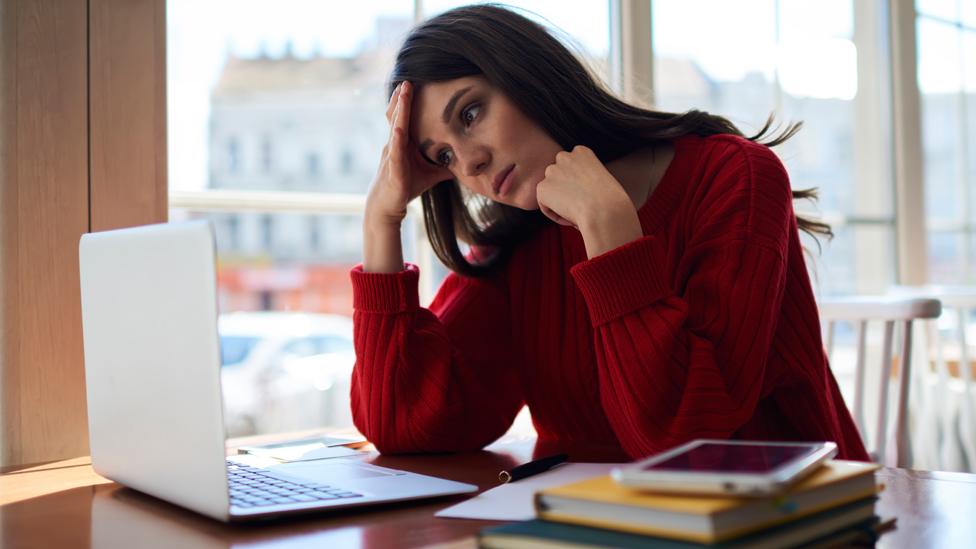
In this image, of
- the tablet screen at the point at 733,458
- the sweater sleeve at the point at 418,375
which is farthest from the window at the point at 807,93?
the tablet screen at the point at 733,458

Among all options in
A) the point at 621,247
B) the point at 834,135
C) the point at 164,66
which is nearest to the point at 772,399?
the point at 621,247

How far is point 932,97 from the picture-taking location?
3.70m

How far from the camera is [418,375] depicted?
1395mm

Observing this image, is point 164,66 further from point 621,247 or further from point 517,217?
point 621,247

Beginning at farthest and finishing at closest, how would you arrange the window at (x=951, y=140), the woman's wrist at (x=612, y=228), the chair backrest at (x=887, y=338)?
the window at (x=951, y=140), the chair backrest at (x=887, y=338), the woman's wrist at (x=612, y=228)

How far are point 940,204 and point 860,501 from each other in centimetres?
360

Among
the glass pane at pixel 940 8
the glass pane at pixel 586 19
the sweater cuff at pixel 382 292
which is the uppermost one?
the glass pane at pixel 940 8

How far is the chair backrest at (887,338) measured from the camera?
1.80 m

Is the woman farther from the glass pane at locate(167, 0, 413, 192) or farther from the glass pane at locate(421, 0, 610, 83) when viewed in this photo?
the glass pane at locate(421, 0, 610, 83)

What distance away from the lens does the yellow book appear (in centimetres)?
53

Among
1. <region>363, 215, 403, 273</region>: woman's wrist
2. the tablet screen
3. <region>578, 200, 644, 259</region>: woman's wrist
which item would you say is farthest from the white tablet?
<region>363, 215, 403, 273</region>: woman's wrist

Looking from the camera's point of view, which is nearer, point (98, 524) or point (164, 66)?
point (98, 524)

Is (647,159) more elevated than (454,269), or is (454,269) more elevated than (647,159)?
(647,159)

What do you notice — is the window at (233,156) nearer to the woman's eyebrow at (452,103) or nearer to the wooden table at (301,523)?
the woman's eyebrow at (452,103)
